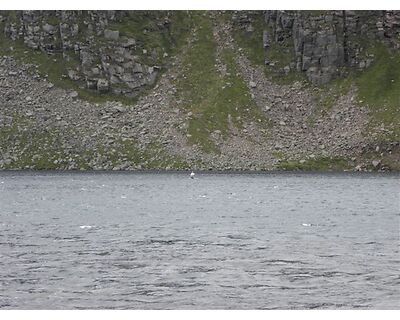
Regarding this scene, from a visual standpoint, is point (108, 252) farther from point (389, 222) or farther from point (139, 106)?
point (139, 106)

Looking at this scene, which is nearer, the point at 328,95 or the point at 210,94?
the point at 210,94

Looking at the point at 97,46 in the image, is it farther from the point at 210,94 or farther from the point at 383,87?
the point at 383,87

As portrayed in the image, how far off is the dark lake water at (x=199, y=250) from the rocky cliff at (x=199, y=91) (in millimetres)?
46654

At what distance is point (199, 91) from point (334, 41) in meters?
36.0

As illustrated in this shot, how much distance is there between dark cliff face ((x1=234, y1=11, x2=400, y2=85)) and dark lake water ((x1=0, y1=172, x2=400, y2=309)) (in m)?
71.3

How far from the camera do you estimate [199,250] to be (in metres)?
43.5

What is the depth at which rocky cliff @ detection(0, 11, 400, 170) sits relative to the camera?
465ft

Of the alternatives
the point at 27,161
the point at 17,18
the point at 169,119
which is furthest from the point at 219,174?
the point at 17,18

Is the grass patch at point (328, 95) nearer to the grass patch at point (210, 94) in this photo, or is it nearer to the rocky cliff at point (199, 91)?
the rocky cliff at point (199, 91)

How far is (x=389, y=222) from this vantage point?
60.8 meters

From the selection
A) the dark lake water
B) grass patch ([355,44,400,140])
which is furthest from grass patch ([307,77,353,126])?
the dark lake water

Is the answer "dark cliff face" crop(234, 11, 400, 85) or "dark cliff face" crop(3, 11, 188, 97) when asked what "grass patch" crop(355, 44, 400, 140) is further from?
"dark cliff face" crop(3, 11, 188, 97)

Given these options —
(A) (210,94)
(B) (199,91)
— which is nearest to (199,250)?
(A) (210,94)

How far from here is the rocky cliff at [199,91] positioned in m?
142
